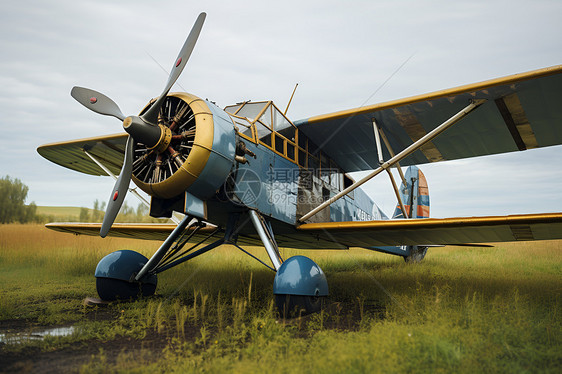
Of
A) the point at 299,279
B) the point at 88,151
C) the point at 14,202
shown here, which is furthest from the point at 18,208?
the point at 299,279

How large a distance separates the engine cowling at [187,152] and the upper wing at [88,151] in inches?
105

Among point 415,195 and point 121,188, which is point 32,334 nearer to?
point 121,188

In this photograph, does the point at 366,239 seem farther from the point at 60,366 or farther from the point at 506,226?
the point at 60,366

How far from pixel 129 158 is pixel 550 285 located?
846 cm

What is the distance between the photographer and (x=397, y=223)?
20.0ft

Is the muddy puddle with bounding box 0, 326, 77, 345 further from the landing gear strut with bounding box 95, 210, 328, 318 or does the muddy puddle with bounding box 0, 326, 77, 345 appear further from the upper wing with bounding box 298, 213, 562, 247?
the upper wing with bounding box 298, 213, 562, 247

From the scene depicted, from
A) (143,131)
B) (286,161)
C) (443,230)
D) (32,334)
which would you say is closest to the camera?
(32,334)

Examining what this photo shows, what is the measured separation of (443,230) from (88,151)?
24.9 feet

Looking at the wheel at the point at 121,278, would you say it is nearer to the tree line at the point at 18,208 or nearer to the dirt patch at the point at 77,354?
the dirt patch at the point at 77,354

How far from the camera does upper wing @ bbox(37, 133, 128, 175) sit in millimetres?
7594

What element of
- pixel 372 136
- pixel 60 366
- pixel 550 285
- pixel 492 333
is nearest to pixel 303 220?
pixel 372 136

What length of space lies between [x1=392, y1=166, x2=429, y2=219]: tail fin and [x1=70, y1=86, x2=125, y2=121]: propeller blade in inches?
414

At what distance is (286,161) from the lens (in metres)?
6.61

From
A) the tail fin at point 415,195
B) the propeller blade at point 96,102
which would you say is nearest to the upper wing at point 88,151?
the propeller blade at point 96,102
